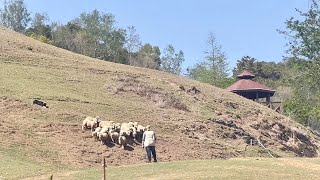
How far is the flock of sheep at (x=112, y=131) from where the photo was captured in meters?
29.0

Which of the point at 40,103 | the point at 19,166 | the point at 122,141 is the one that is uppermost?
the point at 40,103

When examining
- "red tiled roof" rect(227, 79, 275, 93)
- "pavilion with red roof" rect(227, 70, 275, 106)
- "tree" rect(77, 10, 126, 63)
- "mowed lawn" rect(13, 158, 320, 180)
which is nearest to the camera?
"mowed lawn" rect(13, 158, 320, 180)

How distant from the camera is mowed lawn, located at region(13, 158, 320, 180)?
19.5 meters

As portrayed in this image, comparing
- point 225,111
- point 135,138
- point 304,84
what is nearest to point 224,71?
point 225,111

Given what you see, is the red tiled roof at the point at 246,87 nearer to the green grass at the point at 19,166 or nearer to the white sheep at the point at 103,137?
the white sheep at the point at 103,137

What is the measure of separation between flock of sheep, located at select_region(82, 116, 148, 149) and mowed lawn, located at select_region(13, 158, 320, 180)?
6599 millimetres

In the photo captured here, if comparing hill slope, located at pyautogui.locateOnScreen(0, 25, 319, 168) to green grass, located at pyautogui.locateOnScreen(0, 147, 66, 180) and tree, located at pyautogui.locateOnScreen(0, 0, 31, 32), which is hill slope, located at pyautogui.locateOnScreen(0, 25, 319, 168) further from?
tree, located at pyautogui.locateOnScreen(0, 0, 31, 32)

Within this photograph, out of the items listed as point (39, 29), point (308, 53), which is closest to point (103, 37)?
point (39, 29)

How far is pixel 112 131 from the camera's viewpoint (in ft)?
96.1

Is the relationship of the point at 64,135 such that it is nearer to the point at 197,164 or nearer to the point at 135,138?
the point at 135,138

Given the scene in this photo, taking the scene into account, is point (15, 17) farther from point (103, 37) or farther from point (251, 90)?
point (251, 90)

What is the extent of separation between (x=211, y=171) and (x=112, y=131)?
32.3ft

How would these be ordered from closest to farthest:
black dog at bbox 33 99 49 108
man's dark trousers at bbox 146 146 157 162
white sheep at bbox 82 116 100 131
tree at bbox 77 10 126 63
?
1. man's dark trousers at bbox 146 146 157 162
2. white sheep at bbox 82 116 100 131
3. black dog at bbox 33 99 49 108
4. tree at bbox 77 10 126 63

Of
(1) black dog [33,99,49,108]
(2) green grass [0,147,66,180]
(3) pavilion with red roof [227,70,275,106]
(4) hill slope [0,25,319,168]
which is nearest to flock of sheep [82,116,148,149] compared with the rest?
(4) hill slope [0,25,319,168]
